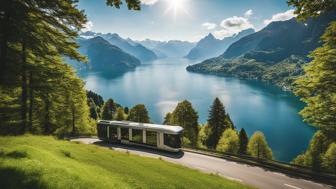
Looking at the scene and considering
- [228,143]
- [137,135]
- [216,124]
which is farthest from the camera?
[216,124]

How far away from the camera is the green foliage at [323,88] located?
613 inches

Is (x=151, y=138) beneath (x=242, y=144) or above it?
above

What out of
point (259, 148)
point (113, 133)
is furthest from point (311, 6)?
point (259, 148)

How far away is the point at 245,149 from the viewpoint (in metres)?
57.5

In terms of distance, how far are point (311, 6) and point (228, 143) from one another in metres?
45.4

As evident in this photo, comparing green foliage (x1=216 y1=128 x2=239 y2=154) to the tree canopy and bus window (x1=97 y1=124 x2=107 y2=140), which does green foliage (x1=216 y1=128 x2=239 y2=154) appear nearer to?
the tree canopy

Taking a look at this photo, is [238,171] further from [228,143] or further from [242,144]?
[242,144]

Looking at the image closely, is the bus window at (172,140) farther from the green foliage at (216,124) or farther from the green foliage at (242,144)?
the green foliage at (242,144)

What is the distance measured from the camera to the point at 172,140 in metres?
27.5

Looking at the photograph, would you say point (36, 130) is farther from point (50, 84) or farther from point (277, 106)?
point (277, 106)

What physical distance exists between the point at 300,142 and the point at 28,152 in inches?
3458

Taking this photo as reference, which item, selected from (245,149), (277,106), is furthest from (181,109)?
(277,106)

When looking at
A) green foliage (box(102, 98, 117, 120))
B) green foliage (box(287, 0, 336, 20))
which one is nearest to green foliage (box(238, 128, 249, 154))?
green foliage (box(102, 98, 117, 120))

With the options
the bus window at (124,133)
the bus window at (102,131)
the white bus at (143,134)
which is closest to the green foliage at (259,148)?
the white bus at (143,134)
